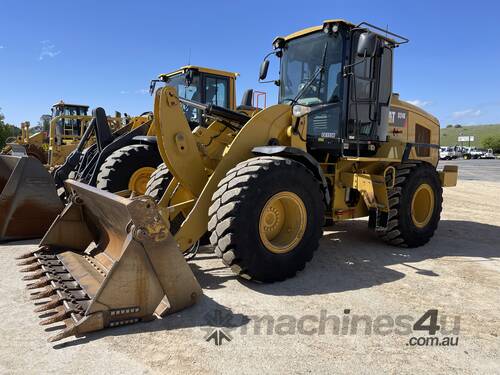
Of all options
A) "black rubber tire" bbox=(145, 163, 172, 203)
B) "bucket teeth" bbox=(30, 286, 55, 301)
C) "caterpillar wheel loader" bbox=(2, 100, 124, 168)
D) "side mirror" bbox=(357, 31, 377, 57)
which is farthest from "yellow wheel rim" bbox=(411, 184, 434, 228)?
"caterpillar wheel loader" bbox=(2, 100, 124, 168)

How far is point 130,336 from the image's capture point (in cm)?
288

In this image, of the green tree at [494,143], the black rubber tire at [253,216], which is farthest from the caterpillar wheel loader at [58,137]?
the green tree at [494,143]

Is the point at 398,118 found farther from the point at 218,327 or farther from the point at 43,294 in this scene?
the point at 43,294

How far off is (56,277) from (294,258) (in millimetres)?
2291

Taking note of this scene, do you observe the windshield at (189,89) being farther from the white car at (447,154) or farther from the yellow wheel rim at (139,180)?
the white car at (447,154)

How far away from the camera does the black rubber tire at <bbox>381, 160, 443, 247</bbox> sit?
5805 mm

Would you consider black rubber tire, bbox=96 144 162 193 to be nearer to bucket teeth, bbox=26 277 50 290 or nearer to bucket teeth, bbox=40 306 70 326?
bucket teeth, bbox=26 277 50 290

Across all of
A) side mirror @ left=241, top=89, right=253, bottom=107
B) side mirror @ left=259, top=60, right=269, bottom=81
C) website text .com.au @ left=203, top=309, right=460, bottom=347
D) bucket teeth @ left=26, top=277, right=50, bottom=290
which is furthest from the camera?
side mirror @ left=241, top=89, right=253, bottom=107

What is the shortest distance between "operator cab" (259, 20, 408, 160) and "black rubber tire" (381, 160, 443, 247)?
2.21 feet

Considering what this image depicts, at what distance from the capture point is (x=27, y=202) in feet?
18.8

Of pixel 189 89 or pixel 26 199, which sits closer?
pixel 26 199

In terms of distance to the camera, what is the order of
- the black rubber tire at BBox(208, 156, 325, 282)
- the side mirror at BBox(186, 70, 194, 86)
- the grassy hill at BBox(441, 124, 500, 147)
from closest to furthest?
the black rubber tire at BBox(208, 156, 325, 282), the side mirror at BBox(186, 70, 194, 86), the grassy hill at BBox(441, 124, 500, 147)

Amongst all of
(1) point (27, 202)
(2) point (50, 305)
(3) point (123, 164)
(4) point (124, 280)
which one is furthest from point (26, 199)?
(4) point (124, 280)

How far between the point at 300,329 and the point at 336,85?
3.48 meters
